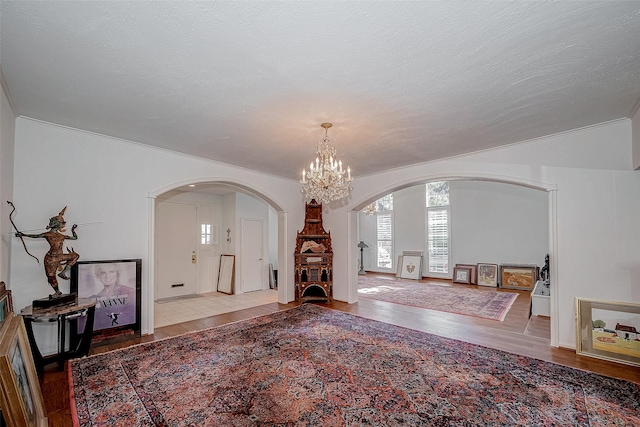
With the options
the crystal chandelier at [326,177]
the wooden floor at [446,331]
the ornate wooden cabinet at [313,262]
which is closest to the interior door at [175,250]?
the wooden floor at [446,331]

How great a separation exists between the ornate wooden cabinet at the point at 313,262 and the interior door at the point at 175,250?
302cm

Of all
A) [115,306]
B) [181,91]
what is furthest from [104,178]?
[181,91]

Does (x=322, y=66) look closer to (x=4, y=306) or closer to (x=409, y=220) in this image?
(x=4, y=306)

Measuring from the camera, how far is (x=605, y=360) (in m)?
3.35

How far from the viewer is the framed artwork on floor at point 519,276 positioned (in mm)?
7605

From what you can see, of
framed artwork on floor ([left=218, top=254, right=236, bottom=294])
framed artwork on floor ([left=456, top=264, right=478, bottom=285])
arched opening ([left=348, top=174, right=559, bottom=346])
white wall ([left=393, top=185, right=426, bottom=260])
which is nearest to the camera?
arched opening ([left=348, top=174, right=559, bottom=346])

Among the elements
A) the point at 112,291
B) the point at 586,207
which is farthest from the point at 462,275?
the point at 112,291

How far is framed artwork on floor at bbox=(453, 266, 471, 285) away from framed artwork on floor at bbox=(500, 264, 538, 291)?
0.84m

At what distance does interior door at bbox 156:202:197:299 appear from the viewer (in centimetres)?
690

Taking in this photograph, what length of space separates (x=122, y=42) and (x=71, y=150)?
2.53 metres

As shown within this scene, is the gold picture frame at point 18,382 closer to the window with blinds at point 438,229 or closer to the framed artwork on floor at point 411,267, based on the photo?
the framed artwork on floor at point 411,267

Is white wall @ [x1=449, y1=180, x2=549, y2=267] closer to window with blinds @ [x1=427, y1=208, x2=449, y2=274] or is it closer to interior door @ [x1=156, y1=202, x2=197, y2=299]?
window with blinds @ [x1=427, y1=208, x2=449, y2=274]

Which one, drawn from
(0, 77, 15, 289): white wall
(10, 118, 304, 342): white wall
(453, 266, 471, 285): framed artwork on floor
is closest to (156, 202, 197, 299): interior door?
(10, 118, 304, 342): white wall

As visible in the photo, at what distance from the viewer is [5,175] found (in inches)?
113
